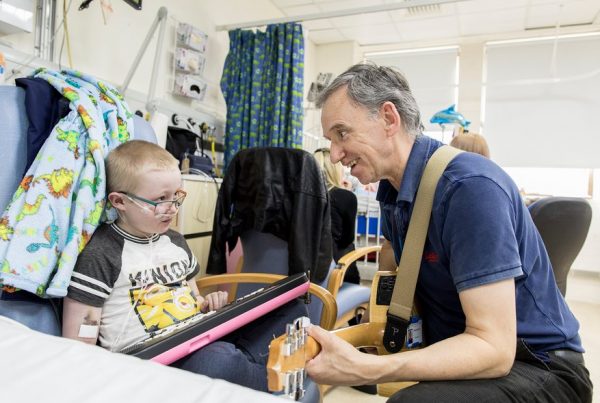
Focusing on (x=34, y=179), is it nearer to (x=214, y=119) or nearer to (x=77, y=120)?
(x=77, y=120)

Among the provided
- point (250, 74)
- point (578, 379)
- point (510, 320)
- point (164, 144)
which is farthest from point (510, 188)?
point (250, 74)

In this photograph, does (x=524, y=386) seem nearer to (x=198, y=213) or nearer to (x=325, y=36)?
(x=198, y=213)

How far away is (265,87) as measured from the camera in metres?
3.16

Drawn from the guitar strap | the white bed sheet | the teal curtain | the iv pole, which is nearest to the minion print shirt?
the white bed sheet

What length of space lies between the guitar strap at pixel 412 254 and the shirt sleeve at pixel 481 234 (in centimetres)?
7

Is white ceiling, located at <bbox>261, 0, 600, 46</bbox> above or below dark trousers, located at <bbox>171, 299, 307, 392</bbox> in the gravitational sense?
above

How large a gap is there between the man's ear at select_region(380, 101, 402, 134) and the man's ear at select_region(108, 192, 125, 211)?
29.3 inches

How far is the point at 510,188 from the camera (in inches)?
33.5

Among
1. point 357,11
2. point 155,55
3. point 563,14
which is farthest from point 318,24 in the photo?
point 155,55

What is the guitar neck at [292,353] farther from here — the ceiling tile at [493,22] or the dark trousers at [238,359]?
the ceiling tile at [493,22]

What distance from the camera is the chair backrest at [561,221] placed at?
184cm

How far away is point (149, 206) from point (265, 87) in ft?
7.54

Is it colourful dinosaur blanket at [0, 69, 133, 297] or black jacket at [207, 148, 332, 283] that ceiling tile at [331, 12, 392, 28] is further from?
colourful dinosaur blanket at [0, 69, 133, 297]

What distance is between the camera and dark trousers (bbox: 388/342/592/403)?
747mm
